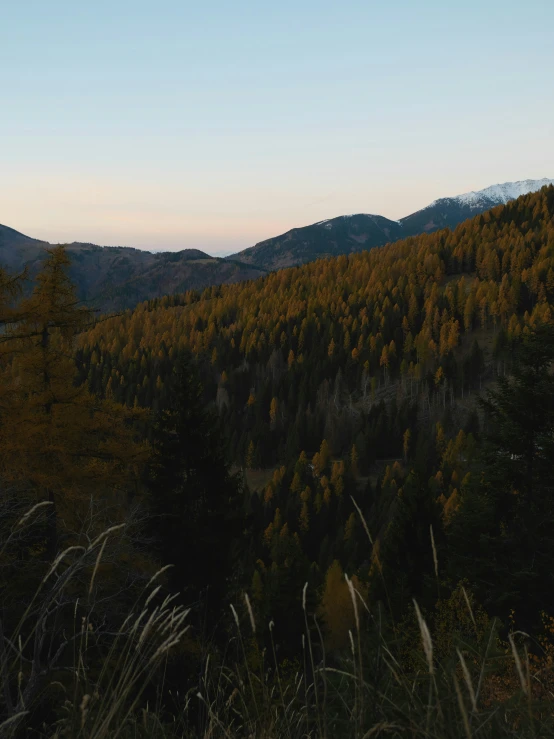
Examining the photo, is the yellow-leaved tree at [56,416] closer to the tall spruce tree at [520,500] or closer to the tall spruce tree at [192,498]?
the tall spruce tree at [192,498]

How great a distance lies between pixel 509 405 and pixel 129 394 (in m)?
144

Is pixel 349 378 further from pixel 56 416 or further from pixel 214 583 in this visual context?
pixel 56 416

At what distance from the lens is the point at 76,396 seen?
1434cm

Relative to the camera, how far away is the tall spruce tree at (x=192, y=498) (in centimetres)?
1583

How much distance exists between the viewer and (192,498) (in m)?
16.5

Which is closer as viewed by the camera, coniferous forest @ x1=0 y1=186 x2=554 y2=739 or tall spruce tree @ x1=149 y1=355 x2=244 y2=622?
coniferous forest @ x1=0 y1=186 x2=554 y2=739

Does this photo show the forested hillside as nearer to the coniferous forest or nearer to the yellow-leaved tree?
the coniferous forest

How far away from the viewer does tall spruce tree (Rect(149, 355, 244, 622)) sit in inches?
623

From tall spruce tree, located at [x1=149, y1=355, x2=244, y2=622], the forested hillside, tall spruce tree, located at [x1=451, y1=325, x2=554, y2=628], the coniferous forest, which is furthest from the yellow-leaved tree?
the forested hillside

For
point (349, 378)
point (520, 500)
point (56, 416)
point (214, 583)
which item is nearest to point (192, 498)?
point (214, 583)

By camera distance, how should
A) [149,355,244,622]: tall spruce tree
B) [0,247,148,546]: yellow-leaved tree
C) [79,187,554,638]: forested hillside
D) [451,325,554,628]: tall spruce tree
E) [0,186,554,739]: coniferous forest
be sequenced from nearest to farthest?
[0,186,554,739]: coniferous forest → [0,247,148,546]: yellow-leaved tree → [451,325,554,628]: tall spruce tree → [149,355,244,622]: tall spruce tree → [79,187,554,638]: forested hillside

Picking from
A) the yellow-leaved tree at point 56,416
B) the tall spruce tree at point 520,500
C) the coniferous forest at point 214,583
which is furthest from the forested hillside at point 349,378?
the yellow-leaved tree at point 56,416

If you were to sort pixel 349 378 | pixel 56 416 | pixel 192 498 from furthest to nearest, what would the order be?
pixel 349 378, pixel 192 498, pixel 56 416

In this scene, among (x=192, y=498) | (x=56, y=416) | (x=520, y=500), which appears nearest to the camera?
(x=56, y=416)
